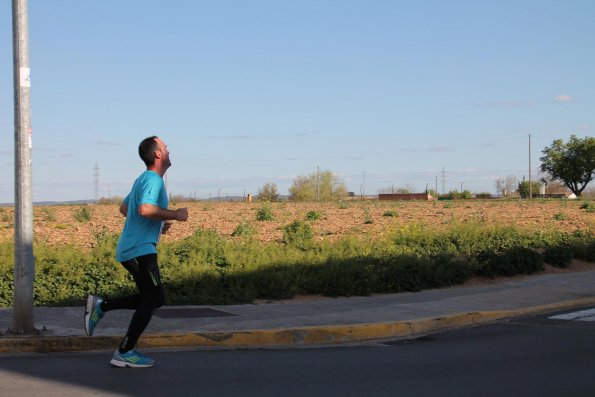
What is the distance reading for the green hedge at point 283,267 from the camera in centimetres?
1162

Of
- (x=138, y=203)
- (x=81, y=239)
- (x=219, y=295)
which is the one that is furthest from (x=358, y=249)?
(x=138, y=203)

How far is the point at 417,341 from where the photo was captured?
9.20 metres

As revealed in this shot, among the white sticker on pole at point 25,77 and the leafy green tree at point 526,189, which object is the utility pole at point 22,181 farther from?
the leafy green tree at point 526,189

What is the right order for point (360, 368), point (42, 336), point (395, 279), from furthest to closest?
point (395, 279) < point (42, 336) < point (360, 368)

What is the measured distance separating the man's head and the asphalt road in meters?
1.93

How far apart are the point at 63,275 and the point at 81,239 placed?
8370 millimetres

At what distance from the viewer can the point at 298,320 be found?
9.70 meters

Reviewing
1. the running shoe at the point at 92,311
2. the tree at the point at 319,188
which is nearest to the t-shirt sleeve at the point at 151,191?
the running shoe at the point at 92,311

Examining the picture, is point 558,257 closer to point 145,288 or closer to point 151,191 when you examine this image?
point 145,288

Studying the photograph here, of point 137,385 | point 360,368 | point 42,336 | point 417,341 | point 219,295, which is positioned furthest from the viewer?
point 219,295

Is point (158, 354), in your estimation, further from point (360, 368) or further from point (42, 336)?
point (360, 368)

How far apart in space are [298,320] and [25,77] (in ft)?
14.6

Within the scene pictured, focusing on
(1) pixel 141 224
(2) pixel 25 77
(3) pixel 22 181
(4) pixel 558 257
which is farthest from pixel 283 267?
(4) pixel 558 257

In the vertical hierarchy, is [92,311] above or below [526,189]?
below
